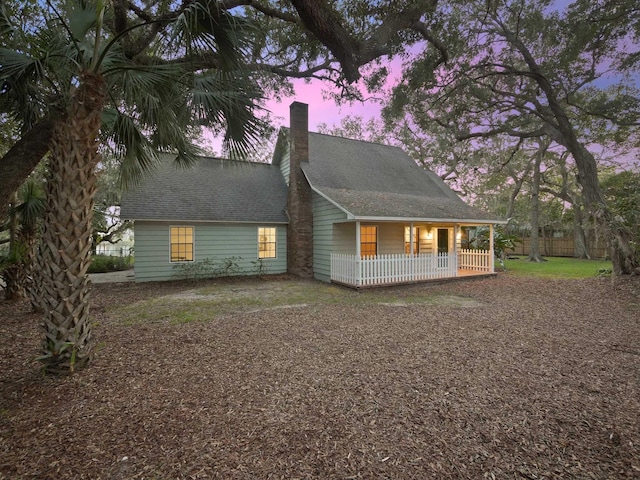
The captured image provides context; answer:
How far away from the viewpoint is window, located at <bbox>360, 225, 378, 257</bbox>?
12.1 meters

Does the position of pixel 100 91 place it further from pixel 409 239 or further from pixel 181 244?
pixel 409 239

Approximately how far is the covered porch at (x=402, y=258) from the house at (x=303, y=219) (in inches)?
1.5

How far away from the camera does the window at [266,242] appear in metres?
12.9

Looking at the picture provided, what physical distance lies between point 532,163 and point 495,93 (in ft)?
43.0

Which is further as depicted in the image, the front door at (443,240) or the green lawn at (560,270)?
the front door at (443,240)

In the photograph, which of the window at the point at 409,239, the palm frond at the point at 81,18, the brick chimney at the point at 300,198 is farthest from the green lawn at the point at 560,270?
the palm frond at the point at 81,18

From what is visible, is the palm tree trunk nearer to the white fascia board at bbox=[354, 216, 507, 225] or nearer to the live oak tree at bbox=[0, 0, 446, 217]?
the live oak tree at bbox=[0, 0, 446, 217]

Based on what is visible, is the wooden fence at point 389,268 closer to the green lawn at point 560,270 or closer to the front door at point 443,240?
the front door at point 443,240

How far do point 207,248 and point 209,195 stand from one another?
2351 mm

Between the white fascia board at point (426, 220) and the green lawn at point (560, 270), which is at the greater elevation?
the white fascia board at point (426, 220)

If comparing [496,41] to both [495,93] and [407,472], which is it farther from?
[407,472]

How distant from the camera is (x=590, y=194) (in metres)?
10.7

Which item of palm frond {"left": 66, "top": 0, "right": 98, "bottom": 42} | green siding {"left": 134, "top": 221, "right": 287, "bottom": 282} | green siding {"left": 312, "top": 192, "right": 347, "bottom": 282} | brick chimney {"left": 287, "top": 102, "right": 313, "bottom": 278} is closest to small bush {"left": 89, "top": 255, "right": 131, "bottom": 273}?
→ green siding {"left": 134, "top": 221, "right": 287, "bottom": 282}

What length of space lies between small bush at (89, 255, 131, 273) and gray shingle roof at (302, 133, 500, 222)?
1186cm
